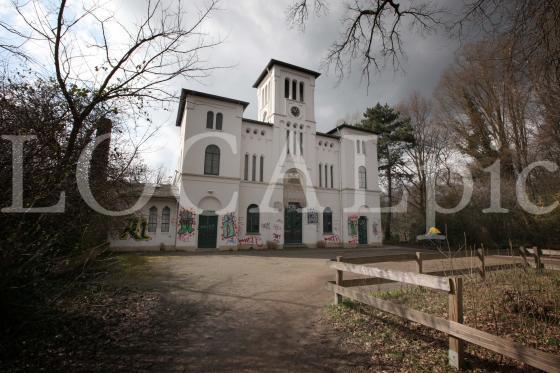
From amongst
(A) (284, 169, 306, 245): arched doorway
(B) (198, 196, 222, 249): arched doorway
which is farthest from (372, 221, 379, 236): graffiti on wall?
(B) (198, 196, 222, 249): arched doorway

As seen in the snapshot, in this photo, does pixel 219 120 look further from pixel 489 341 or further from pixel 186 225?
pixel 489 341

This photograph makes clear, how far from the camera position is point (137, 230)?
17.9 metres

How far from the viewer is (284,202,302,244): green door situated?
22484 mm

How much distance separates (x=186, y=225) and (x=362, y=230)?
1554 cm

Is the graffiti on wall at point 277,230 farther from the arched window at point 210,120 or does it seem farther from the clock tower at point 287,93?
the arched window at point 210,120

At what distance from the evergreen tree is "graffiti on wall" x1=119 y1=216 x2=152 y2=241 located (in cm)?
2390

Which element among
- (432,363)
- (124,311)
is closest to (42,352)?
(124,311)

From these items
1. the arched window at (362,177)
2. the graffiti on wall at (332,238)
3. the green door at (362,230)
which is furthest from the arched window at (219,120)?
the green door at (362,230)

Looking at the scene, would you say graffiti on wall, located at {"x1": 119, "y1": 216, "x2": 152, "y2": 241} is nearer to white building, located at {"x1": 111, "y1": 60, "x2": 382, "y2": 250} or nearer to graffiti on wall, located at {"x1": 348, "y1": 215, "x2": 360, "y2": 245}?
white building, located at {"x1": 111, "y1": 60, "x2": 382, "y2": 250}

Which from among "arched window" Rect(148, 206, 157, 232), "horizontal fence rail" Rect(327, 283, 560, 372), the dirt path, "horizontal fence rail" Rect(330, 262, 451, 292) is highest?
"arched window" Rect(148, 206, 157, 232)

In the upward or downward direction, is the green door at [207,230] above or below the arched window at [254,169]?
below

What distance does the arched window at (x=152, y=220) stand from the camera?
60.2 ft

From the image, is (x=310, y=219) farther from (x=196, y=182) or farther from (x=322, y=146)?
(x=196, y=182)

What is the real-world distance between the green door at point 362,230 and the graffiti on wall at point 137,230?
684 inches
